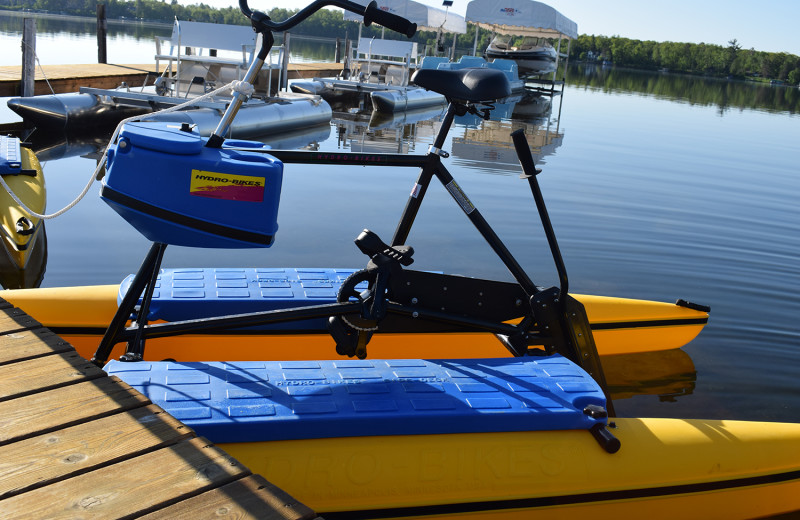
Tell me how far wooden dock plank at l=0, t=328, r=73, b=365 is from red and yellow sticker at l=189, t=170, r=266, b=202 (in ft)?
2.08

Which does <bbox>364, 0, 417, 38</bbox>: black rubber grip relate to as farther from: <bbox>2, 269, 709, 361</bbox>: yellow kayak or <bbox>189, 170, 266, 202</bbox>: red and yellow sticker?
<bbox>2, 269, 709, 361</bbox>: yellow kayak

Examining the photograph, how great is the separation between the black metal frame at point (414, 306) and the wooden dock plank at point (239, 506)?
42.4 inches

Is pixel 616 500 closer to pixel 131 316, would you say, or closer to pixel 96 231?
pixel 131 316

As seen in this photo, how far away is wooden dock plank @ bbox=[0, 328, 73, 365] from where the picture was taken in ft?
7.13

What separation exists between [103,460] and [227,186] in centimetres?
97

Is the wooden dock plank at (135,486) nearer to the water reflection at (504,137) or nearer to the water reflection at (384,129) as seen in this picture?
the water reflection at (504,137)

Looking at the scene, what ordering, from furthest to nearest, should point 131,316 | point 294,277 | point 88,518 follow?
point 294,277
point 131,316
point 88,518

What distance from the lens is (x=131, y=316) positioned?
9.52 feet

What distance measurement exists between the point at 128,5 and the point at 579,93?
56.8 m

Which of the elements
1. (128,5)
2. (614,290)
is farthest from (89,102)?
(128,5)

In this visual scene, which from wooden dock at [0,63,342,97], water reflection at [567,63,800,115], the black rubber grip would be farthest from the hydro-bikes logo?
the black rubber grip

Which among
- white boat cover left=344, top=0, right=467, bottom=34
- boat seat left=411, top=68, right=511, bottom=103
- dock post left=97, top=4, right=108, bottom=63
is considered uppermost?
white boat cover left=344, top=0, right=467, bottom=34

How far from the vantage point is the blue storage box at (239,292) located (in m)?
3.02

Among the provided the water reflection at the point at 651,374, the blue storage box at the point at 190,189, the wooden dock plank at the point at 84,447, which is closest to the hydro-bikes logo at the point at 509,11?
the water reflection at the point at 651,374
